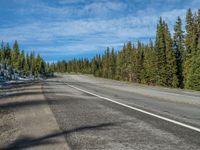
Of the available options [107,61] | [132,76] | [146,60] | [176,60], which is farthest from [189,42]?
[107,61]

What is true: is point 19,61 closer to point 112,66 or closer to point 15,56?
point 15,56

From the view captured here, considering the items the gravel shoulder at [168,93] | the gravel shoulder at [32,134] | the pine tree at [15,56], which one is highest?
the pine tree at [15,56]

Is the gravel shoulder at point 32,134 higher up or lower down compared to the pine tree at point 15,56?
lower down

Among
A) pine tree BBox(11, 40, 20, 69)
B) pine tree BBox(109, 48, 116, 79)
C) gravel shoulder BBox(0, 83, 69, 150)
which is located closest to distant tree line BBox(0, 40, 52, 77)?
pine tree BBox(11, 40, 20, 69)

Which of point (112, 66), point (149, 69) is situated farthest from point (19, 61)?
point (149, 69)

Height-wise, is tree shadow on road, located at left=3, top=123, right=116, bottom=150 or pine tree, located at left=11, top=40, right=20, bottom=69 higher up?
pine tree, located at left=11, top=40, right=20, bottom=69

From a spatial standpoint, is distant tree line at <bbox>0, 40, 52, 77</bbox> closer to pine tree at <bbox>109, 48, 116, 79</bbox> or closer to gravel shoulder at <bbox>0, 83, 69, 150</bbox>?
pine tree at <bbox>109, 48, 116, 79</bbox>

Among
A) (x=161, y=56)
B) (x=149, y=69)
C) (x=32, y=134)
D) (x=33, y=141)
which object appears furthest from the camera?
(x=149, y=69)

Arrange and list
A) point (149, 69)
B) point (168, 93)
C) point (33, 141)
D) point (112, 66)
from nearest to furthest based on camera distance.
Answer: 1. point (33, 141)
2. point (168, 93)
3. point (149, 69)
4. point (112, 66)

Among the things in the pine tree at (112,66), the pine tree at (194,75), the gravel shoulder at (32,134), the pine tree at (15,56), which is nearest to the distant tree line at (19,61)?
the pine tree at (15,56)

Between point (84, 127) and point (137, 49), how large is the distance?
93511mm

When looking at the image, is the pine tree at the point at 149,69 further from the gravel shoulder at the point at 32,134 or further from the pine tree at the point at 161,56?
the gravel shoulder at the point at 32,134

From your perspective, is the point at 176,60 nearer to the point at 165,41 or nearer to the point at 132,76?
the point at 165,41

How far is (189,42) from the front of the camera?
65125mm
